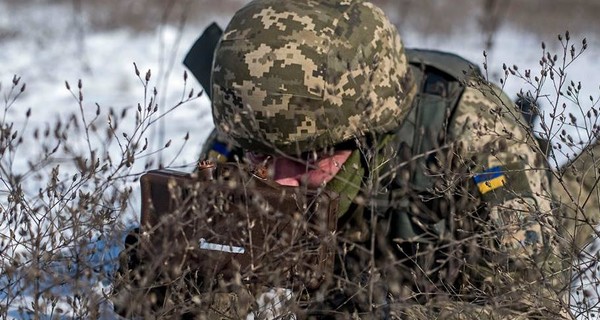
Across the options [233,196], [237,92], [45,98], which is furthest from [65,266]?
[45,98]

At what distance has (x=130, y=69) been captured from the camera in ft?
30.9

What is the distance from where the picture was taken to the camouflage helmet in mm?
2697

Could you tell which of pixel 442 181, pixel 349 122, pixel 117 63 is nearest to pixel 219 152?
pixel 349 122

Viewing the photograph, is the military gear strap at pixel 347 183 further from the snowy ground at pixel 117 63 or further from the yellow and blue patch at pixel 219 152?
the snowy ground at pixel 117 63

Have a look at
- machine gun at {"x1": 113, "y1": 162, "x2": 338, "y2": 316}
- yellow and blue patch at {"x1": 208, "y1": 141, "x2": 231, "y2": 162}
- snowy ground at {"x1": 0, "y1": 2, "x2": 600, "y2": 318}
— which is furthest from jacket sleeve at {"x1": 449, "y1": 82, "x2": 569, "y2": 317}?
snowy ground at {"x1": 0, "y1": 2, "x2": 600, "y2": 318}

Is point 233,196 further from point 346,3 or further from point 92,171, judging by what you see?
point 346,3

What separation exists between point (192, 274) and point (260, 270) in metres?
0.24

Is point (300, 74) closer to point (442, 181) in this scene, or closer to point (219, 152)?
point (442, 181)

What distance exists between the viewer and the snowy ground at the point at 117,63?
716 centimetres

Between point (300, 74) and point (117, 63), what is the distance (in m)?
7.42

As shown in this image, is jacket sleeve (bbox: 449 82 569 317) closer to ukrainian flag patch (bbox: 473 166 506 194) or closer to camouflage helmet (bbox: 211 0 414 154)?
ukrainian flag patch (bbox: 473 166 506 194)

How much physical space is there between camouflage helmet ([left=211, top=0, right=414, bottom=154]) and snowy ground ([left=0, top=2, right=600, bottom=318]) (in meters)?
2.32

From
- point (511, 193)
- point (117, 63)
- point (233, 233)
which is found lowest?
point (117, 63)

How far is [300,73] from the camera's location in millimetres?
2699
